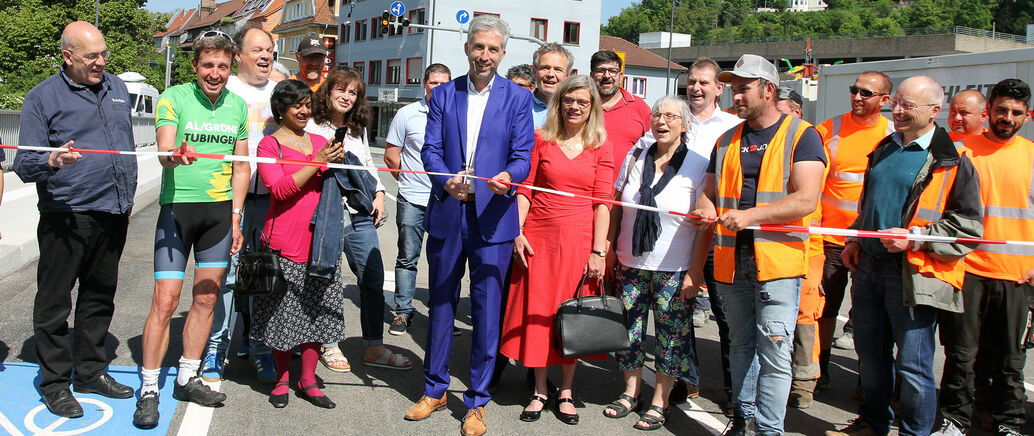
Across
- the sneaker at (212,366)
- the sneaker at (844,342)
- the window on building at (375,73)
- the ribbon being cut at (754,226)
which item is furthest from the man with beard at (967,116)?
the window on building at (375,73)

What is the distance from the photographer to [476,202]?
14.6 feet

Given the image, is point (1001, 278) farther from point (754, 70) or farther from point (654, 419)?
point (654, 419)

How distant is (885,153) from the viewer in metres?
4.23

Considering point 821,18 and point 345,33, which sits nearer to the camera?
point 345,33

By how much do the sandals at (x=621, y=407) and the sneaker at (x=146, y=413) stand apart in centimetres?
249

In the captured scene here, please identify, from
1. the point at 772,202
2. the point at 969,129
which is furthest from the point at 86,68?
the point at 969,129

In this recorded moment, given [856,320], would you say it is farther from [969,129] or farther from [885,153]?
[969,129]

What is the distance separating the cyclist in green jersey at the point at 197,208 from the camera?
4.39 meters

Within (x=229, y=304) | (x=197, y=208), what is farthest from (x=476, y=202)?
(x=229, y=304)

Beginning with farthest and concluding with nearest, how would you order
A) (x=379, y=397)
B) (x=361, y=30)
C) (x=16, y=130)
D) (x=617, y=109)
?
(x=361, y=30) → (x=16, y=130) → (x=617, y=109) → (x=379, y=397)

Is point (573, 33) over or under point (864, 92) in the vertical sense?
over

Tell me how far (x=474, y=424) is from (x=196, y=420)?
59.0 inches

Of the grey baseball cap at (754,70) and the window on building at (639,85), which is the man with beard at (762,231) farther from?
the window on building at (639,85)

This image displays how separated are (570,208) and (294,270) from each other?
1636 mm
